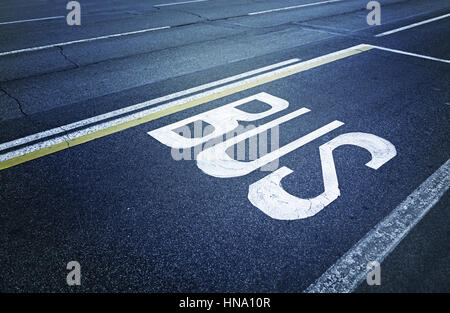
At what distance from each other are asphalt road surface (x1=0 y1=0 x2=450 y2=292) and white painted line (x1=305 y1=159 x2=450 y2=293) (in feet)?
0.04

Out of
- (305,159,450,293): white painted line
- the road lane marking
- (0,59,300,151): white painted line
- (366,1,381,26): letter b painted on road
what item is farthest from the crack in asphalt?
(366,1,381,26): letter b painted on road

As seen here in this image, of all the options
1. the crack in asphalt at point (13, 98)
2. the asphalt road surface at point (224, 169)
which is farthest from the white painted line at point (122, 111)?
the crack in asphalt at point (13, 98)

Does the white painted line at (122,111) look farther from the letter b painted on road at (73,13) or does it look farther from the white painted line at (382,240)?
the letter b painted on road at (73,13)

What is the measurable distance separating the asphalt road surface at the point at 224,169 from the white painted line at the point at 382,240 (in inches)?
0.5

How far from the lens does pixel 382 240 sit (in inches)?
101

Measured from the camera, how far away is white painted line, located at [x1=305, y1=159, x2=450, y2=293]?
7.45 ft

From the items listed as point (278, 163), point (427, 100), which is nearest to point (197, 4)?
→ point (427, 100)

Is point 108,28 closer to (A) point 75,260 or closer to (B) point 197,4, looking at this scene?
(B) point 197,4

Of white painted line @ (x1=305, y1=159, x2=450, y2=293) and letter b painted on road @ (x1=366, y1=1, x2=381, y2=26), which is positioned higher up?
letter b painted on road @ (x1=366, y1=1, x2=381, y2=26)

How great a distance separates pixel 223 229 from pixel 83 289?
1.13 m

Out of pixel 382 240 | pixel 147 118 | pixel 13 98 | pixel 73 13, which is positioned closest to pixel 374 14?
pixel 147 118

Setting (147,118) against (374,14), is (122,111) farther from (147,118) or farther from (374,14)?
(374,14)

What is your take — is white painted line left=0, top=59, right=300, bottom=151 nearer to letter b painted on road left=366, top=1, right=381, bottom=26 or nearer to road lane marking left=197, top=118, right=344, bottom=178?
road lane marking left=197, top=118, right=344, bottom=178

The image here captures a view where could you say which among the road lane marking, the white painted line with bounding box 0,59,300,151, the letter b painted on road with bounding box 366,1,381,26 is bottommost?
the road lane marking
